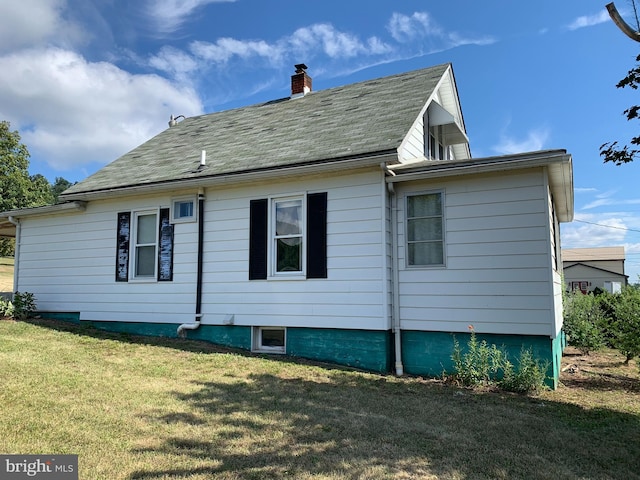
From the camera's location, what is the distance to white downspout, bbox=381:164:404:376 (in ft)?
23.6

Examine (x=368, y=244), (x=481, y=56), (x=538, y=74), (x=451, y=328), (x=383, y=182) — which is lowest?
(x=451, y=328)

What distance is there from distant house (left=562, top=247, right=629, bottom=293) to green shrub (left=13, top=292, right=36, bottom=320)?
115 feet

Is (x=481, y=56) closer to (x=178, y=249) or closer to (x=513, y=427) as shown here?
(x=178, y=249)

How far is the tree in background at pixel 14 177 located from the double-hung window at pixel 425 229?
41.7 meters

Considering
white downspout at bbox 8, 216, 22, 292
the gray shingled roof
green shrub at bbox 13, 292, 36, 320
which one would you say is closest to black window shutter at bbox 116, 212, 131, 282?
the gray shingled roof

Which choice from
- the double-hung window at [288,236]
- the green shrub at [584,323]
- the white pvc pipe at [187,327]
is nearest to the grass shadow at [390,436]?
the double-hung window at [288,236]

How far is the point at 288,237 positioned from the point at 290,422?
163 inches

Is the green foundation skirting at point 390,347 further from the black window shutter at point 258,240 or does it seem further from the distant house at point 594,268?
the distant house at point 594,268

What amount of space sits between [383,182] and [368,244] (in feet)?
3.45

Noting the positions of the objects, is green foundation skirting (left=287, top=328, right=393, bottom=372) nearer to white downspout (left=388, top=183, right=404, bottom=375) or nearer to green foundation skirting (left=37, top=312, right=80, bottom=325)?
white downspout (left=388, top=183, right=404, bottom=375)

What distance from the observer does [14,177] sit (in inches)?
1550

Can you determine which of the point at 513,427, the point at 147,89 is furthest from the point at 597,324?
the point at 147,89

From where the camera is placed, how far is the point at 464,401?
553cm

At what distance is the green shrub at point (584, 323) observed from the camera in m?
10.1
